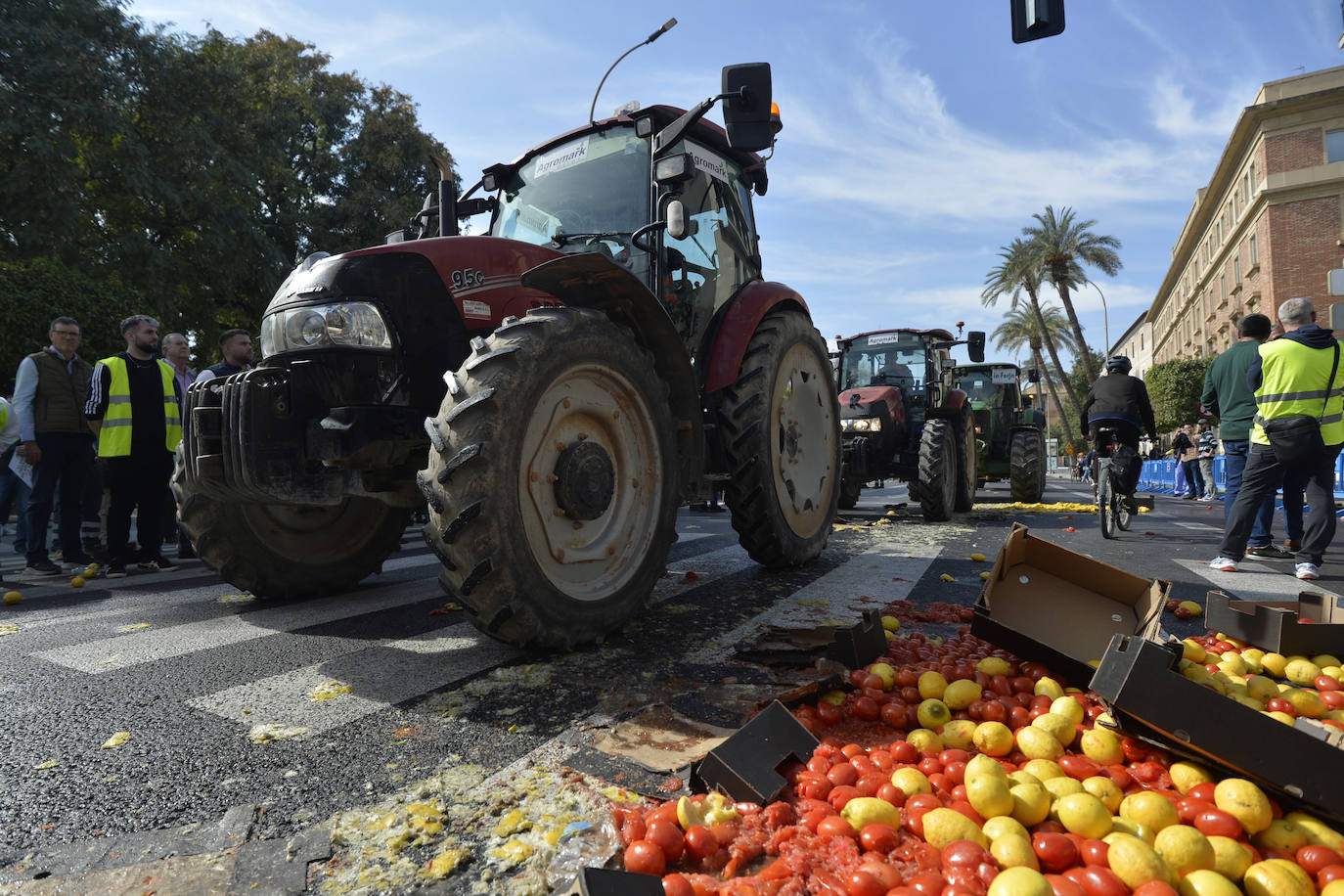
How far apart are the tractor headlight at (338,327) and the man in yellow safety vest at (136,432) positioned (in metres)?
3.73

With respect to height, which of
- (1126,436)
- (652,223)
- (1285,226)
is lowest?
(1126,436)

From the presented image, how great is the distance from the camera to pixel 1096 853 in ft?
4.93

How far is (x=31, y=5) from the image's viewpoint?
14.5m

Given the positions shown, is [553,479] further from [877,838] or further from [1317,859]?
[1317,859]

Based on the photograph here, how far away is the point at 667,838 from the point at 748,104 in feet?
9.95

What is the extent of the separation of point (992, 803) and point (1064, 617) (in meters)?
1.51

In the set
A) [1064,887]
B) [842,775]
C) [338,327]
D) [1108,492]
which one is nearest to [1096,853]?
[1064,887]

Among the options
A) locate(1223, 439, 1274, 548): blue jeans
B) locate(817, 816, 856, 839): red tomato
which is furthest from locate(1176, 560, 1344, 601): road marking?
locate(817, 816, 856, 839): red tomato

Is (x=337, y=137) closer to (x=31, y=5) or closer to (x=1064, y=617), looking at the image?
(x=31, y=5)

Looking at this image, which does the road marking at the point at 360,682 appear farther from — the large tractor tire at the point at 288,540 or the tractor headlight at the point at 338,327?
the tractor headlight at the point at 338,327

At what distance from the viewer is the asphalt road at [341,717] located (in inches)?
62.1

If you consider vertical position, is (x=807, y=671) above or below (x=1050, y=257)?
below

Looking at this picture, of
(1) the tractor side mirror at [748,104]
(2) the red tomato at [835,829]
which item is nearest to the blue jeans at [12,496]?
(1) the tractor side mirror at [748,104]

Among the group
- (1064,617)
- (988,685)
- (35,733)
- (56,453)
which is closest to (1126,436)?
(1064,617)
